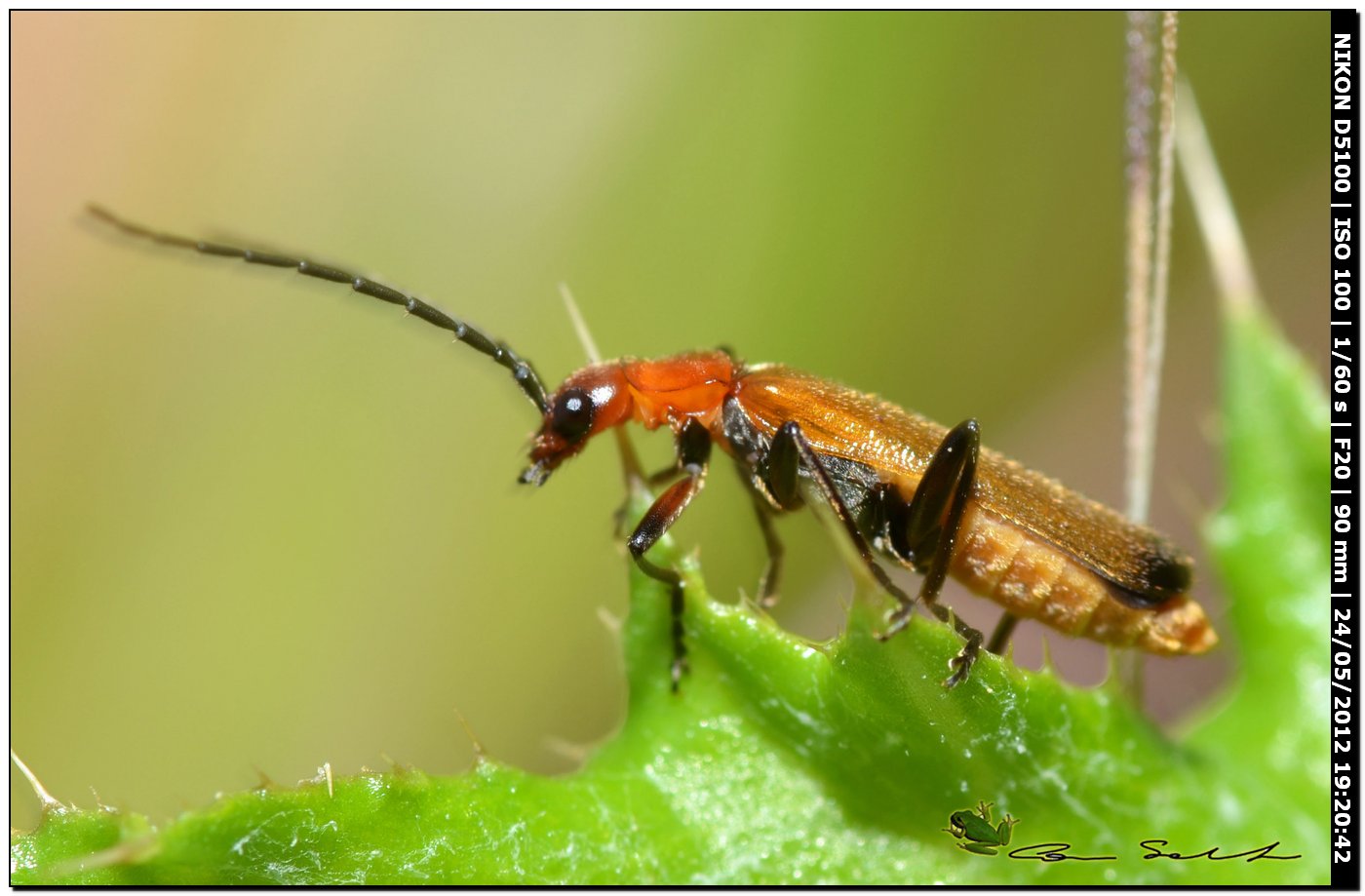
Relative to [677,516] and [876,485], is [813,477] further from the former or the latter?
[677,516]

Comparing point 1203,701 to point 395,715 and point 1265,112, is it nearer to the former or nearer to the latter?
point 1265,112

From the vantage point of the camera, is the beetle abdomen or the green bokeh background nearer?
the beetle abdomen

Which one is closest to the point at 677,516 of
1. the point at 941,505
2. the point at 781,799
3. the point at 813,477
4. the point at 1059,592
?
the point at 813,477

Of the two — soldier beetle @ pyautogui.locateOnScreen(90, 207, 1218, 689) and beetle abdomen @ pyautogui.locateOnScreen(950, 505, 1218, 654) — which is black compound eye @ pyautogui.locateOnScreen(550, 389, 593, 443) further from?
beetle abdomen @ pyautogui.locateOnScreen(950, 505, 1218, 654)

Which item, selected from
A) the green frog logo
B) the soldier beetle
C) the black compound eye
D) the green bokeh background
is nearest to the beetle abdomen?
the soldier beetle

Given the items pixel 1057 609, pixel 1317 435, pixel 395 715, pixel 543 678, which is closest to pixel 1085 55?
pixel 1317 435

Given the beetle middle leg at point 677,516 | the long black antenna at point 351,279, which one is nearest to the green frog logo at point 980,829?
the beetle middle leg at point 677,516
